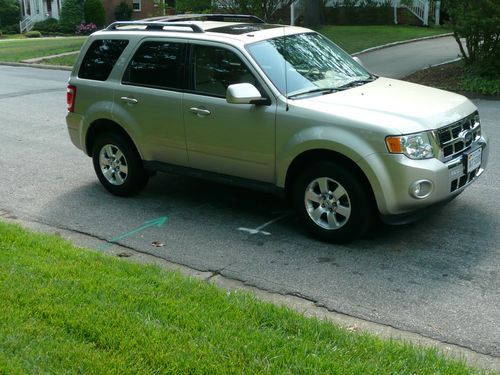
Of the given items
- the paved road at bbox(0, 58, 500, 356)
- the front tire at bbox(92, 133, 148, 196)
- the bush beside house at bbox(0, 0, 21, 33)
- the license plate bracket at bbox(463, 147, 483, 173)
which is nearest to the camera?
the paved road at bbox(0, 58, 500, 356)

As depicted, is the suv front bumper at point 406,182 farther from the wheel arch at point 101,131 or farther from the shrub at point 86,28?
the shrub at point 86,28

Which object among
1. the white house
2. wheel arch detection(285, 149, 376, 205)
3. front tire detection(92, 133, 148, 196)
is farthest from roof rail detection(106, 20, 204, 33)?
the white house

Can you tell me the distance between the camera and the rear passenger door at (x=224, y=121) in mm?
5922

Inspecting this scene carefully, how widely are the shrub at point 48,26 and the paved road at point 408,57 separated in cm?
3460

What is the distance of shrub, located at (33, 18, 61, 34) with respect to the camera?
5090cm

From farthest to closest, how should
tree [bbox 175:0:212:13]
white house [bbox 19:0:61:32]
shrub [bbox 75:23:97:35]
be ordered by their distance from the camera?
white house [bbox 19:0:61:32]
shrub [bbox 75:23:97:35]
tree [bbox 175:0:212:13]

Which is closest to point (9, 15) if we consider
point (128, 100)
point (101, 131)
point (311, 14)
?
point (311, 14)

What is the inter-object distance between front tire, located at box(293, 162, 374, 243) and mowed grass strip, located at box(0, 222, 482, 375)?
4.65ft

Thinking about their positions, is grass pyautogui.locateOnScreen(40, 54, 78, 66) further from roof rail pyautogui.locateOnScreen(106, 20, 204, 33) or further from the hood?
the hood

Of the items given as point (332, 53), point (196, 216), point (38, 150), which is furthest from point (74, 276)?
point (38, 150)

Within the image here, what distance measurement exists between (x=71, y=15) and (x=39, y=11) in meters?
9.40

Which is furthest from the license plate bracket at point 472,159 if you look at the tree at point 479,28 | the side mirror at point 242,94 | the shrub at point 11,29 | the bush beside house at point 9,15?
the bush beside house at point 9,15

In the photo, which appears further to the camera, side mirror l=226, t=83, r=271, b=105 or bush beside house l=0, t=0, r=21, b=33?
bush beside house l=0, t=0, r=21, b=33

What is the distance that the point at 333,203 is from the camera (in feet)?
18.5
